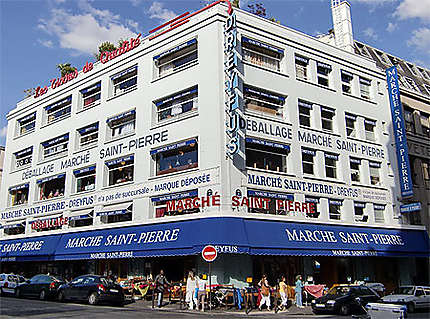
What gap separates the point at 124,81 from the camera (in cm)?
3047

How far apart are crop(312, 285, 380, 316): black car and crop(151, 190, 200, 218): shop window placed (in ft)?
25.6

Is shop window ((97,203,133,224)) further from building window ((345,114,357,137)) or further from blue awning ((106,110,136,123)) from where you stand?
building window ((345,114,357,137))

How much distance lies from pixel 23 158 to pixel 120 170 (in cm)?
1424

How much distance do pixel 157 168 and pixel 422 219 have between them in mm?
20233

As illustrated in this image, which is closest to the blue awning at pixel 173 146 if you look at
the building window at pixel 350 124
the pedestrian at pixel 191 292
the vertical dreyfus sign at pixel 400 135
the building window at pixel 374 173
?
the pedestrian at pixel 191 292

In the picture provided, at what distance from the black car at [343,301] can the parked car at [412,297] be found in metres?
1.64

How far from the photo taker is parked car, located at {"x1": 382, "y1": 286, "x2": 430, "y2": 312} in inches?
822

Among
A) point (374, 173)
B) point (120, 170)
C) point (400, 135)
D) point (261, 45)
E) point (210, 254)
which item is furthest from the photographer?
point (400, 135)

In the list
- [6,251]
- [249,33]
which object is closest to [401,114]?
[249,33]

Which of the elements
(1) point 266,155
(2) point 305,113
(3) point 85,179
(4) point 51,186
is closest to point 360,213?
(2) point 305,113

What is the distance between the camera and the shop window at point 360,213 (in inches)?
1124

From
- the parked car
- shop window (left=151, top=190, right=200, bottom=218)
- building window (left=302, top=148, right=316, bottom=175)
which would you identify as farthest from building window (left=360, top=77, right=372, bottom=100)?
shop window (left=151, top=190, right=200, bottom=218)

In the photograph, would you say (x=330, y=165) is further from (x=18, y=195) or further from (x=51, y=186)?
(x=18, y=195)

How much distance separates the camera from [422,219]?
107ft
